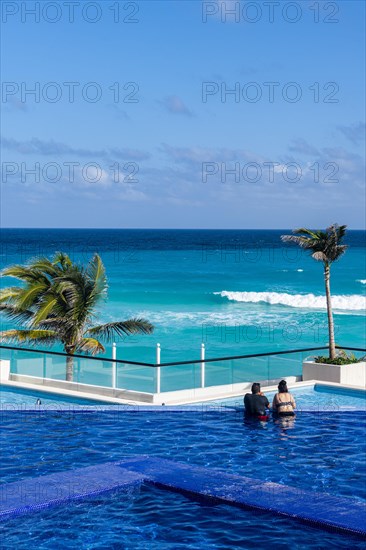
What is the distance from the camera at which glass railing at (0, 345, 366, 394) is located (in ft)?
57.5

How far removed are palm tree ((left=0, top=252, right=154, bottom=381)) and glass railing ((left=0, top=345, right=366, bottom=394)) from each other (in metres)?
2.60

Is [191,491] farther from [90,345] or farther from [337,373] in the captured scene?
[90,345]

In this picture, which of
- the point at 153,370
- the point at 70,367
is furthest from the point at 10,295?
the point at 153,370

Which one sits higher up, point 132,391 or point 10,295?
point 10,295

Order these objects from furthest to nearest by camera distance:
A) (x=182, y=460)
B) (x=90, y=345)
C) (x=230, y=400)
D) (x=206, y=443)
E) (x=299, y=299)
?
(x=299, y=299)
(x=90, y=345)
(x=230, y=400)
(x=206, y=443)
(x=182, y=460)

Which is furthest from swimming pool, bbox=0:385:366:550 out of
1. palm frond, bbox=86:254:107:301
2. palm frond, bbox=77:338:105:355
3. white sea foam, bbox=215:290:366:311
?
white sea foam, bbox=215:290:366:311

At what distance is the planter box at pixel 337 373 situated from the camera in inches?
773

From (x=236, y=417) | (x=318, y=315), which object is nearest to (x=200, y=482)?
(x=236, y=417)

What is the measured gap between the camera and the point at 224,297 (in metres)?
73.5

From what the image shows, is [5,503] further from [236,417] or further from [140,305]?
[140,305]

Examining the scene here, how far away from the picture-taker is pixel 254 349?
4959cm

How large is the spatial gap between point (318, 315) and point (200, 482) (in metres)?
54.6

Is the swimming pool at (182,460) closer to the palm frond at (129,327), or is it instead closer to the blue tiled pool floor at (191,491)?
the blue tiled pool floor at (191,491)

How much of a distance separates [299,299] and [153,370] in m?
→ 55.3
